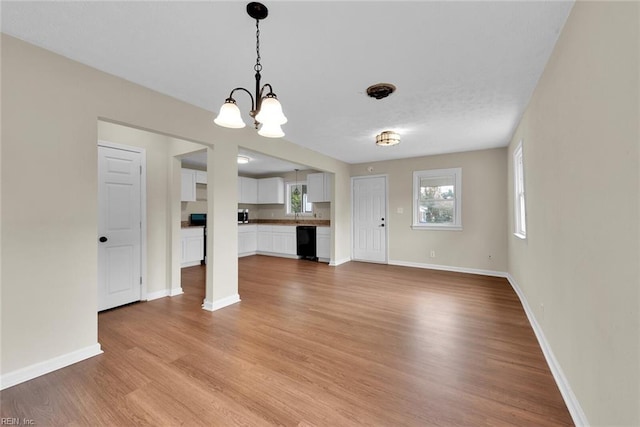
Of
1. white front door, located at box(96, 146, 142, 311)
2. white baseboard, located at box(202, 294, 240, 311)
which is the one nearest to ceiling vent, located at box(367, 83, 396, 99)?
white baseboard, located at box(202, 294, 240, 311)

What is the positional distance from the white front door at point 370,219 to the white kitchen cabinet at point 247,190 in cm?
314

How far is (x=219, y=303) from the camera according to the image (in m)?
3.24

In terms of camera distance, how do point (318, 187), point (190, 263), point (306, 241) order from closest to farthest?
point (190, 263) < point (306, 241) < point (318, 187)

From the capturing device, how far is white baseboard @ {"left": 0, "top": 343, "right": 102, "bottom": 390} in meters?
1.80

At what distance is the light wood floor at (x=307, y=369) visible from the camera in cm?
157

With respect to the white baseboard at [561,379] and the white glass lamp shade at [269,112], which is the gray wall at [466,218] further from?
the white glass lamp shade at [269,112]

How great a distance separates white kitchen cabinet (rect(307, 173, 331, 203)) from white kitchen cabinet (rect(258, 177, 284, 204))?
3.56ft

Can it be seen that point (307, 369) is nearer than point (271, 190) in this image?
Yes

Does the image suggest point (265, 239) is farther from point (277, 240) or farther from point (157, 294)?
point (157, 294)

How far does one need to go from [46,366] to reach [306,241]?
197 inches

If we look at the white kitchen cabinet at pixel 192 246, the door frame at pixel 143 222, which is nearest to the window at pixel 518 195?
the door frame at pixel 143 222

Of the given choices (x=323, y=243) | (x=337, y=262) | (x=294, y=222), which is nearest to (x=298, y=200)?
(x=294, y=222)

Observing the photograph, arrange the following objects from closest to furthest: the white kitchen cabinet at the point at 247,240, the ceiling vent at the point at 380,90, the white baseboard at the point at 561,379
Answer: the white baseboard at the point at 561,379 → the ceiling vent at the point at 380,90 → the white kitchen cabinet at the point at 247,240

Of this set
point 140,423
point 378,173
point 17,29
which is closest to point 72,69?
point 17,29
